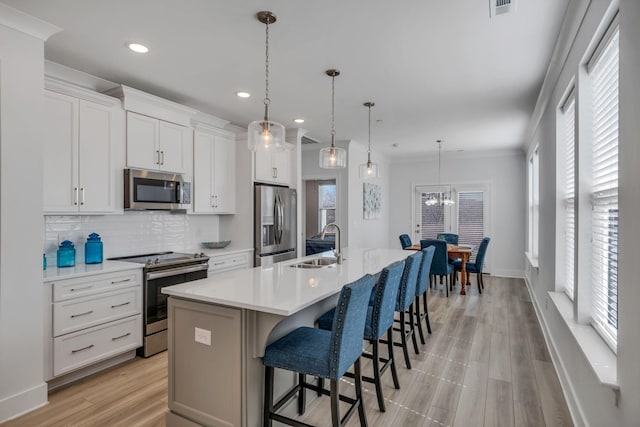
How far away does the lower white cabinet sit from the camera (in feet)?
8.69

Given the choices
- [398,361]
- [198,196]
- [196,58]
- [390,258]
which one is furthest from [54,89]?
[398,361]

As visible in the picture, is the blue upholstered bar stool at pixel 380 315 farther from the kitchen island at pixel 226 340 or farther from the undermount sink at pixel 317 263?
the undermount sink at pixel 317 263

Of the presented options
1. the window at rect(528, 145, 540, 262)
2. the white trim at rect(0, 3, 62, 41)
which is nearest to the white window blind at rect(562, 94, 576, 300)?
the window at rect(528, 145, 540, 262)

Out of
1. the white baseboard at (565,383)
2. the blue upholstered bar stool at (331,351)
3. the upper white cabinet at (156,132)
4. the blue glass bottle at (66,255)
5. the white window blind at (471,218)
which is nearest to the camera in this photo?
the blue upholstered bar stool at (331,351)

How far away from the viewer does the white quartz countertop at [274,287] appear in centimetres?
179

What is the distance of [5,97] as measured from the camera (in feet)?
7.60

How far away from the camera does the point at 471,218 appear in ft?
25.3

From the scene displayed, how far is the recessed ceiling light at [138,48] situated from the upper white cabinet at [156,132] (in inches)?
24.1

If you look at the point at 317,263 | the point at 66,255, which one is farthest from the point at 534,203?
the point at 66,255

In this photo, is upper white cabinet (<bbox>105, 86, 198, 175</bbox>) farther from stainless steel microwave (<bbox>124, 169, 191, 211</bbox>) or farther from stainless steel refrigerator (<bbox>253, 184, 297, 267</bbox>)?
stainless steel refrigerator (<bbox>253, 184, 297, 267</bbox>)

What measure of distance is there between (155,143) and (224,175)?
1.06m

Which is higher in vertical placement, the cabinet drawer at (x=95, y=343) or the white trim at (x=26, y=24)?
the white trim at (x=26, y=24)

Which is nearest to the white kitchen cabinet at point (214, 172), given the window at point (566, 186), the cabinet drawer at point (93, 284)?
the cabinet drawer at point (93, 284)

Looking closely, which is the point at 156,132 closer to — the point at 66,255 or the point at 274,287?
the point at 66,255
